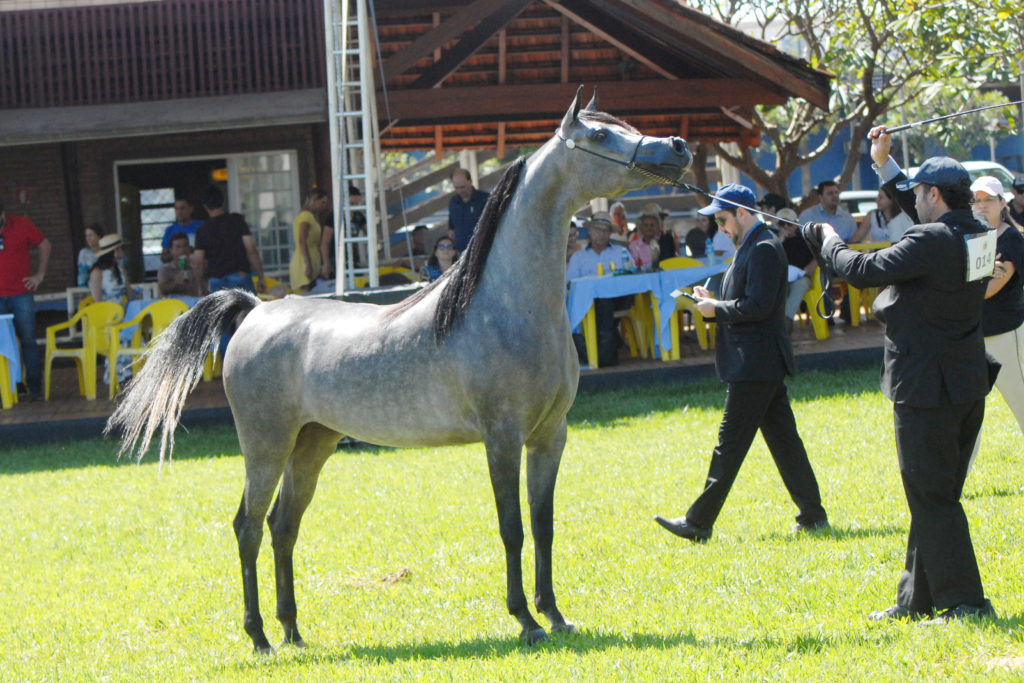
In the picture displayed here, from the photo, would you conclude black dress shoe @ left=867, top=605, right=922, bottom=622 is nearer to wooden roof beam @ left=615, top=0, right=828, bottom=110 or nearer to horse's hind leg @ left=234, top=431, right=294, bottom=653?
horse's hind leg @ left=234, top=431, right=294, bottom=653

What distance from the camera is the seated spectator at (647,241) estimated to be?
574 inches

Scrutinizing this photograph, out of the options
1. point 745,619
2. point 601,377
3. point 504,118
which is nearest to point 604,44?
point 504,118

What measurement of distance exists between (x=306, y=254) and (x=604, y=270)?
11.3 ft

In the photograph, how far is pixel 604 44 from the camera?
16.0 meters

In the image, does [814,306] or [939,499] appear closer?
[939,499]

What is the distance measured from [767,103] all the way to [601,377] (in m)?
4.65

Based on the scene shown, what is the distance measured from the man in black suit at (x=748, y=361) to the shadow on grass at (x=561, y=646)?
1674mm

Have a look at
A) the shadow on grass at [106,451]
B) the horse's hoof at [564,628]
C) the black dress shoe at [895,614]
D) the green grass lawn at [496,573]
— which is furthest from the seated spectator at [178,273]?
the black dress shoe at [895,614]

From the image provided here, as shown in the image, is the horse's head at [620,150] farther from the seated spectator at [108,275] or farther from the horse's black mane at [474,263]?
the seated spectator at [108,275]

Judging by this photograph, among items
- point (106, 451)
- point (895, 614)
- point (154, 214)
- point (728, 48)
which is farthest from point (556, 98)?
point (895, 614)

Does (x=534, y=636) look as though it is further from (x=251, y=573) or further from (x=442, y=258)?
(x=442, y=258)

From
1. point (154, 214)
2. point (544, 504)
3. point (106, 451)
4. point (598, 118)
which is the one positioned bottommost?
point (106, 451)

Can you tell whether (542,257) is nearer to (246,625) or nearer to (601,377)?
(246,625)

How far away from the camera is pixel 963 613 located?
445cm
